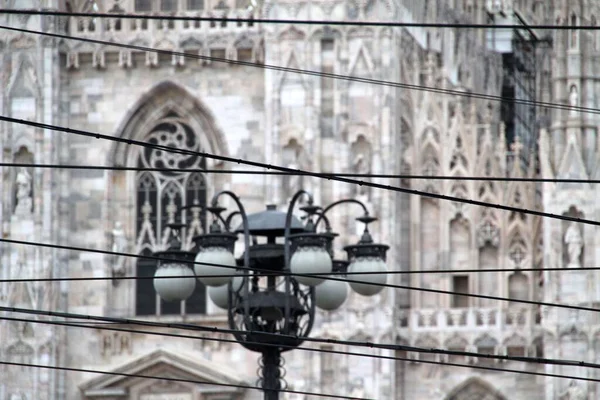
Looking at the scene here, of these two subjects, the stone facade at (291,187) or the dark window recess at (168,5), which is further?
the dark window recess at (168,5)

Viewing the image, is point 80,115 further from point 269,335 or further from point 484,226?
point 269,335

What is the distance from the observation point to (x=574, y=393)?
3312 cm

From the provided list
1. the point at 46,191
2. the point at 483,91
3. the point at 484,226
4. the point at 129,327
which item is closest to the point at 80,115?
the point at 46,191

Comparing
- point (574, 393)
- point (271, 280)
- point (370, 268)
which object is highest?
point (370, 268)

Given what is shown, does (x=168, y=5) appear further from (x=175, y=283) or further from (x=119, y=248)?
(x=175, y=283)

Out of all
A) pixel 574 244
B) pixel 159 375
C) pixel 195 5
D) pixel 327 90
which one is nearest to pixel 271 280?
pixel 574 244

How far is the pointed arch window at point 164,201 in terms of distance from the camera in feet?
116

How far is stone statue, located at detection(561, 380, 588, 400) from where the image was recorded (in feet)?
109

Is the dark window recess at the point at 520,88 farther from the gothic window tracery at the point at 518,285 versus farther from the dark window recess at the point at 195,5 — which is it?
the dark window recess at the point at 195,5

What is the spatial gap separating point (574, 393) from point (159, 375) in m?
6.81

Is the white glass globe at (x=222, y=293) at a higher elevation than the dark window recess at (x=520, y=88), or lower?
lower

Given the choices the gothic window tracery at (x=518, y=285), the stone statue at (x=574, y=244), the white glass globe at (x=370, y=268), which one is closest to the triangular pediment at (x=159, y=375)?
the gothic window tracery at (x=518, y=285)

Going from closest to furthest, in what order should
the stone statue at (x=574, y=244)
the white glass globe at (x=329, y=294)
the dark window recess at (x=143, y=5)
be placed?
1. the white glass globe at (x=329, y=294)
2. the stone statue at (x=574, y=244)
3. the dark window recess at (x=143, y=5)

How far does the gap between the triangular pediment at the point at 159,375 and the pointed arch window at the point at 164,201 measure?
104cm
